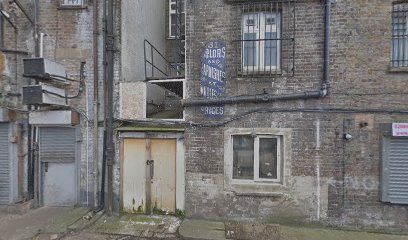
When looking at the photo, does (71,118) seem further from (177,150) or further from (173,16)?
(173,16)

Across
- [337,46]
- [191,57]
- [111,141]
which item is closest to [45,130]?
[111,141]

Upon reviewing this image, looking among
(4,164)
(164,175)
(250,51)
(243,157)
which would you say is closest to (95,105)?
(164,175)

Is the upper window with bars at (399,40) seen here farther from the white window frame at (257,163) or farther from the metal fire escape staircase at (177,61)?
the metal fire escape staircase at (177,61)

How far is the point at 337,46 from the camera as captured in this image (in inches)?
266

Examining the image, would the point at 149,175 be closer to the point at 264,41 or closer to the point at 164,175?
the point at 164,175

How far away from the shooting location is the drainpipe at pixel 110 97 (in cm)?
765

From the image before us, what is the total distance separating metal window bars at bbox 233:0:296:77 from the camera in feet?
22.8

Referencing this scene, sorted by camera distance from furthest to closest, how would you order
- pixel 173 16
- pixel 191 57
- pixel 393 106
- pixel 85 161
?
pixel 173 16 → pixel 85 161 → pixel 191 57 → pixel 393 106

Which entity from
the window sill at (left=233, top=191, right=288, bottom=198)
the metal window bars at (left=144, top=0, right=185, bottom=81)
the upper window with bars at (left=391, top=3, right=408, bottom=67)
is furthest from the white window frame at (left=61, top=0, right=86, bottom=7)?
the upper window with bars at (left=391, top=3, right=408, bottom=67)

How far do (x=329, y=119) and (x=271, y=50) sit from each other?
213 centimetres

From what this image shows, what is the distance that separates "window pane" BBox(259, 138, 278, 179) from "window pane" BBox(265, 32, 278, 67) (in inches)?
→ 74.0

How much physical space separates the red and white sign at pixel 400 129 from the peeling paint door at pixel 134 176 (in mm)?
5881

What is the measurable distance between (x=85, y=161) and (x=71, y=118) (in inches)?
47.7

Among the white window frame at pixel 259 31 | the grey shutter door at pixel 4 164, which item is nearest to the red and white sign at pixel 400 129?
the white window frame at pixel 259 31
